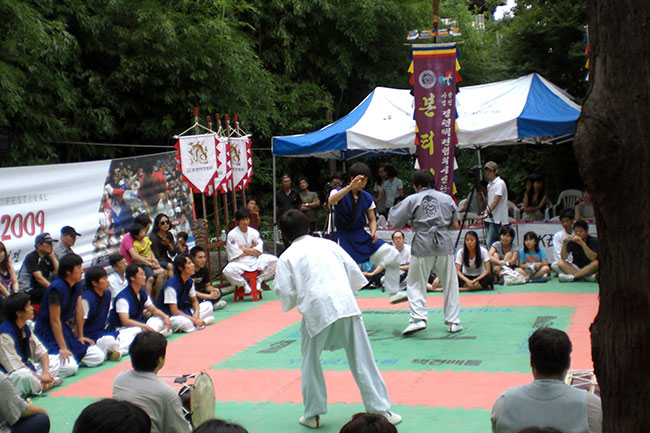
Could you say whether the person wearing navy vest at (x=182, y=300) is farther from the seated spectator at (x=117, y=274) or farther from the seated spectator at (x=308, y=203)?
the seated spectator at (x=308, y=203)

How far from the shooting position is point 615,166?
1643mm

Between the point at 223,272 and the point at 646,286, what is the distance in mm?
9217

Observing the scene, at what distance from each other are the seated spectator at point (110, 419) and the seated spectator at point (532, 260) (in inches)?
347

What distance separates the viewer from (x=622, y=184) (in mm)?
1650

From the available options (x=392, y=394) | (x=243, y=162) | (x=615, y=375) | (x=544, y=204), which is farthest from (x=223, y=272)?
(x=615, y=375)

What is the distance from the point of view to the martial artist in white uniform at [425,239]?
24.1 ft

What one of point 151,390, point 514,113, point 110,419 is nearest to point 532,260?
point 514,113

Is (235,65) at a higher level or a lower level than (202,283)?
higher

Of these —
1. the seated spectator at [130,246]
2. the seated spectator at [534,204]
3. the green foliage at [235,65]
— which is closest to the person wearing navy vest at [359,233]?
the seated spectator at [130,246]

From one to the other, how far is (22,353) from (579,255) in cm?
758

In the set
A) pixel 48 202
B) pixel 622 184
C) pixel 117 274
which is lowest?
pixel 117 274

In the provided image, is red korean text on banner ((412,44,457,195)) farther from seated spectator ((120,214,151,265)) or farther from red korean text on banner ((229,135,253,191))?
seated spectator ((120,214,151,265))

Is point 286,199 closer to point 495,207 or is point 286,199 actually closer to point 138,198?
point 138,198

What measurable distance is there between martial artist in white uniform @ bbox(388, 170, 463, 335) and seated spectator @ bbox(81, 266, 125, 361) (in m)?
2.94
